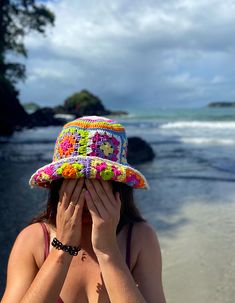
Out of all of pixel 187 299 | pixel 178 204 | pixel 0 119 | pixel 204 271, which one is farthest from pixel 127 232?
pixel 0 119

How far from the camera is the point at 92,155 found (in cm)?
191

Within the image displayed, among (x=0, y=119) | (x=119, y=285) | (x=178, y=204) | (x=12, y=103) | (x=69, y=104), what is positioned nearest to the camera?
(x=119, y=285)


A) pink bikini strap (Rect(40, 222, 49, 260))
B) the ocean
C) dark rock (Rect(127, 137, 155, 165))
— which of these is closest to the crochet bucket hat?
pink bikini strap (Rect(40, 222, 49, 260))

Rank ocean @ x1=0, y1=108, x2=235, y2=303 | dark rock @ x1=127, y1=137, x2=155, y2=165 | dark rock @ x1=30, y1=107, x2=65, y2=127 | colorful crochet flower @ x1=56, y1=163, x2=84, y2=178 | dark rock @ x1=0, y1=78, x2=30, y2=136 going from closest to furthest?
colorful crochet flower @ x1=56, y1=163, x2=84, y2=178 < ocean @ x1=0, y1=108, x2=235, y2=303 < dark rock @ x1=127, y1=137, x2=155, y2=165 < dark rock @ x1=0, y1=78, x2=30, y2=136 < dark rock @ x1=30, y1=107, x2=65, y2=127

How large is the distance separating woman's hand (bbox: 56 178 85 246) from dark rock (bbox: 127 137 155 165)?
29.7 ft

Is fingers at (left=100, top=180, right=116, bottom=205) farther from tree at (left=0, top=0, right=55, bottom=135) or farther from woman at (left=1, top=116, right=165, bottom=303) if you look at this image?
tree at (left=0, top=0, right=55, bottom=135)

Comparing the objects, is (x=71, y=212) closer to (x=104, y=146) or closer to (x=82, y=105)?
(x=104, y=146)

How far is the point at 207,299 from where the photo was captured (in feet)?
11.7

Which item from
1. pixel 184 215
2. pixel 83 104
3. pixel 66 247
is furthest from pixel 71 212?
pixel 83 104

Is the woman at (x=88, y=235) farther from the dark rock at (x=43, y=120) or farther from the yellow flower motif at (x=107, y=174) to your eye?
the dark rock at (x=43, y=120)

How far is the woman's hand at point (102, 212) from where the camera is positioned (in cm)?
184

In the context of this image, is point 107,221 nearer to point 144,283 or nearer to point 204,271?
point 144,283

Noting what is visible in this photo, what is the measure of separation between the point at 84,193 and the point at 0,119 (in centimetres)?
2136

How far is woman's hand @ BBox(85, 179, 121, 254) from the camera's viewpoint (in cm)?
184
